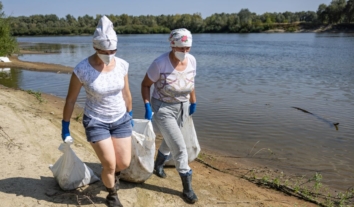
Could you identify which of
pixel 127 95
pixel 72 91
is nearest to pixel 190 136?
pixel 127 95

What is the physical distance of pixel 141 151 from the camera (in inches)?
150

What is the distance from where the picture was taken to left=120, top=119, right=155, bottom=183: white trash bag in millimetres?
3768

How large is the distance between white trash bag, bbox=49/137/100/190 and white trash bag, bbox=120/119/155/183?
0.46 meters

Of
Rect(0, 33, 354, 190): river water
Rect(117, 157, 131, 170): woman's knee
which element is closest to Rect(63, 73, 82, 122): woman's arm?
Rect(117, 157, 131, 170): woman's knee

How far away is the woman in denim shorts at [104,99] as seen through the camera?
3.03 m

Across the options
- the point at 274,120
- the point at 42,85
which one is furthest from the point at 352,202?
the point at 42,85

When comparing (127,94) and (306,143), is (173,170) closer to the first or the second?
(127,94)

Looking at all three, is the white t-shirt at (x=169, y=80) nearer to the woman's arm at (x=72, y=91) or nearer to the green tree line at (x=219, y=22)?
the woman's arm at (x=72, y=91)

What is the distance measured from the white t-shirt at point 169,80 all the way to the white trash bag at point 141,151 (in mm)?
375

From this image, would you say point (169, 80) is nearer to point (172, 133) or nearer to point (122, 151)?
point (172, 133)

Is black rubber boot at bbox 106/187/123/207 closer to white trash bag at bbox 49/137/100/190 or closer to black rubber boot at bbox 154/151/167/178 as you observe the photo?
white trash bag at bbox 49/137/100/190

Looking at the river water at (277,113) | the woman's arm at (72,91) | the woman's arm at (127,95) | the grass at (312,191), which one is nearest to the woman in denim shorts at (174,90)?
the woman's arm at (127,95)

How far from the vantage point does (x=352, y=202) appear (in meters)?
4.36

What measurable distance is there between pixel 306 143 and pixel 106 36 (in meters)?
5.12
